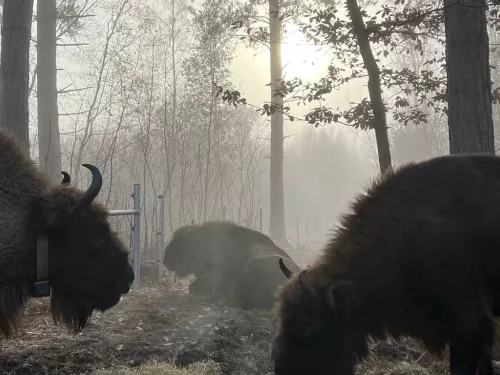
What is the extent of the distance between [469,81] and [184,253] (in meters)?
5.85

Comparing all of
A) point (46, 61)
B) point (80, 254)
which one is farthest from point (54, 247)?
point (46, 61)

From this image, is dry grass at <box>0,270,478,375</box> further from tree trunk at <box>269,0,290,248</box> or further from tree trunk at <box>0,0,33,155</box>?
tree trunk at <box>269,0,290,248</box>

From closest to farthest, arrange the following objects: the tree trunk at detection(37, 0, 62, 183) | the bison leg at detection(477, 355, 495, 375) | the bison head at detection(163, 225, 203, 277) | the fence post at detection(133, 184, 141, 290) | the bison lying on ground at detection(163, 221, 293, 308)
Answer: the bison leg at detection(477, 355, 495, 375) → the fence post at detection(133, 184, 141, 290) → the bison lying on ground at detection(163, 221, 293, 308) → the bison head at detection(163, 225, 203, 277) → the tree trunk at detection(37, 0, 62, 183)

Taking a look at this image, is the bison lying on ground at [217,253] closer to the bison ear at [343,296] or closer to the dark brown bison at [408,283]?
the dark brown bison at [408,283]

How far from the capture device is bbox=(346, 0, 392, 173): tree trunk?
24.3 ft

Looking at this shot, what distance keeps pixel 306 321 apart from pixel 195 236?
6094 millimetres

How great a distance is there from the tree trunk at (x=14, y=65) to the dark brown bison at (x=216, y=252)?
350cm

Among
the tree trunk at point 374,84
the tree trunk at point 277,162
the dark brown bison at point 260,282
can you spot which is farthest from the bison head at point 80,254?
the tree trunk at point 277,162

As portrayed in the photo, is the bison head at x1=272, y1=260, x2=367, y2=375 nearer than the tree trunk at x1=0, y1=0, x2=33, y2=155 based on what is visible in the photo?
Yes

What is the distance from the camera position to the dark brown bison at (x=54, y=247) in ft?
12.2

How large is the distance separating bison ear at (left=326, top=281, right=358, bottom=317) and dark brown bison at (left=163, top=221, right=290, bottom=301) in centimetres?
476

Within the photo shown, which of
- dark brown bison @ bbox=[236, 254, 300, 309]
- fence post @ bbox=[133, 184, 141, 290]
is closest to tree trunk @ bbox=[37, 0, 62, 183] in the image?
fence post @ bbox=[133, 184, 141, 290]

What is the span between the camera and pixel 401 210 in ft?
13.4

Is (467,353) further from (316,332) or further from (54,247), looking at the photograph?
(54,247)
